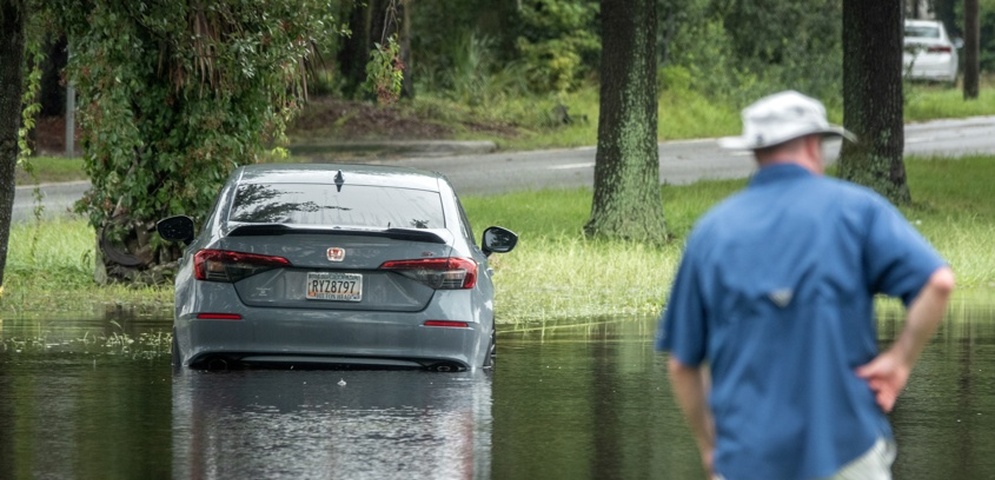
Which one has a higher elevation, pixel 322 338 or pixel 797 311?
pixel 797 311

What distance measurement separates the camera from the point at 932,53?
166ft

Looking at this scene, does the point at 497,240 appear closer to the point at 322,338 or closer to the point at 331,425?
the point at 322,338

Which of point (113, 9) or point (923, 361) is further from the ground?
point (113, 9)

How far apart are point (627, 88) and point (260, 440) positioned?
14.2 metres

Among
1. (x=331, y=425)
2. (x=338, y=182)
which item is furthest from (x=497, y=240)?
(x=331, y=425)

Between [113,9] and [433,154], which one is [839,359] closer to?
[113,9]

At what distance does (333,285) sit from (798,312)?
20.8ft

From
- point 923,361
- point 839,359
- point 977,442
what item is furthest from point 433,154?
point 839,359

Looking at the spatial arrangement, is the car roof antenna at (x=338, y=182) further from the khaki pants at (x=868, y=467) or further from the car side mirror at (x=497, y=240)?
the khaki pants at (x=868, y=467)

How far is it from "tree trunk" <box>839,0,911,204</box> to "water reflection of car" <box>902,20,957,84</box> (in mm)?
24905

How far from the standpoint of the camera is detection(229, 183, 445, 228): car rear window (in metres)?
11.1

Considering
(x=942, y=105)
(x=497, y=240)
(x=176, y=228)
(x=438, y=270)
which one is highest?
(x=942, y=105)

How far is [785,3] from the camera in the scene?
45000 millimetres

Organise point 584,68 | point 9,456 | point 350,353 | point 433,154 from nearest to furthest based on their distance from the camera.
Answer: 1. point 9,456
2. point 350,353
3. point 433,154
4. point 584,68
